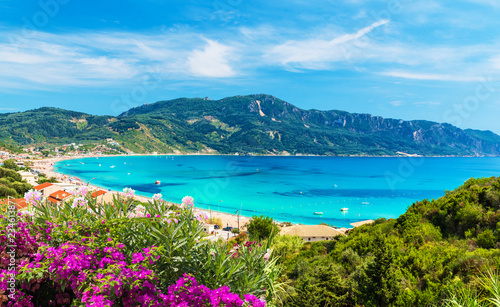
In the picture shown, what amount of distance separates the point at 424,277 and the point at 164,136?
185 metres

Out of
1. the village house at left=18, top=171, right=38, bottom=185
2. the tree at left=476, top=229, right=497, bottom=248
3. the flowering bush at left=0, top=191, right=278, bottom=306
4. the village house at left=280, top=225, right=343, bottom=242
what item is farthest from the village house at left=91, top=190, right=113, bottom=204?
the village house at left=280, top=225, right=343, bottom=242

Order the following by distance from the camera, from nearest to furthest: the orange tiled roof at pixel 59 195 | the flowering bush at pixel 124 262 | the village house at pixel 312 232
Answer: the flowering bush at pixel 124 262 < the village house at pixel 312 232 < the orange tiled roof at pixel 59 195

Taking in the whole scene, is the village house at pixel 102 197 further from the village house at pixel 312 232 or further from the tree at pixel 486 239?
the village house at pixel 312 232

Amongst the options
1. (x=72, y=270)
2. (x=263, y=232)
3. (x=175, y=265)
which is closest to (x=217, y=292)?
(x=175, y=265)

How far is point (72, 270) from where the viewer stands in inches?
99.0

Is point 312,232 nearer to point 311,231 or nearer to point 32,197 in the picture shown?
point 311,231

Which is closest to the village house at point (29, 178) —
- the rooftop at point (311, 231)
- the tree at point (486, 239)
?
the rooftop at point (311, 231)

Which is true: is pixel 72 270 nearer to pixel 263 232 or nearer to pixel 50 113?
pixel 263 232

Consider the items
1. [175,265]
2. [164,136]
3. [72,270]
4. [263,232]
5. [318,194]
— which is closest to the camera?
[72,270]

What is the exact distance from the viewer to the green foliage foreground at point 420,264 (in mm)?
6672

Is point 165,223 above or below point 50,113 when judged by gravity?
below

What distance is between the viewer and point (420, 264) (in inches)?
314

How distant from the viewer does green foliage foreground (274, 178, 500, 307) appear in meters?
6.67

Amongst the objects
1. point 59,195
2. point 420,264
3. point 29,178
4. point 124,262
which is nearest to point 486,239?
point 420,264
